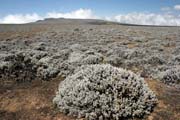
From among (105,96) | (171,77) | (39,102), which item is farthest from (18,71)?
(171,77)

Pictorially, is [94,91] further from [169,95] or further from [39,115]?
[169,95]

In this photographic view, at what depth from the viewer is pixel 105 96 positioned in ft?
24.5

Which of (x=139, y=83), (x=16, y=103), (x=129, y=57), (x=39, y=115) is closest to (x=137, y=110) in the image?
(x=139, y=83)

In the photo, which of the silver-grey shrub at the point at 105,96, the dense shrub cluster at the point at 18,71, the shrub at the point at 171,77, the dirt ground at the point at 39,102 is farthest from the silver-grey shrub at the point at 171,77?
the dense shrub cluster at the point at 18,71

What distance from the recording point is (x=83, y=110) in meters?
7.41

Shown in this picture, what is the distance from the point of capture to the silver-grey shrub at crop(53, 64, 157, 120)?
7.25 meters

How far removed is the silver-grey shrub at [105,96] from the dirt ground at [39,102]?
0.35m

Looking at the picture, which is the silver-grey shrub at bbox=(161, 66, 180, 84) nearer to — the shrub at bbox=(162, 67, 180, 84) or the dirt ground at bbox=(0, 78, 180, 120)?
the shrub at bbox=(162, 67, 180, 84)

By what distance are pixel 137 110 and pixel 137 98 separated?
54 cm

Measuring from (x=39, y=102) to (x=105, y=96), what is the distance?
2520 millimetres

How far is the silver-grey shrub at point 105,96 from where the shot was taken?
7.25 meters

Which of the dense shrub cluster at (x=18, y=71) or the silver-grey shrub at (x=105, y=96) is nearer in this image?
the silver-grey shrub at (x=105, y=96)

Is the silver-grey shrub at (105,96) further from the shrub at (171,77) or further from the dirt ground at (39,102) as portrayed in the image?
the shrub at (171,77)

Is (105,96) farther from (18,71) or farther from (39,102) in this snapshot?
(18,71)
